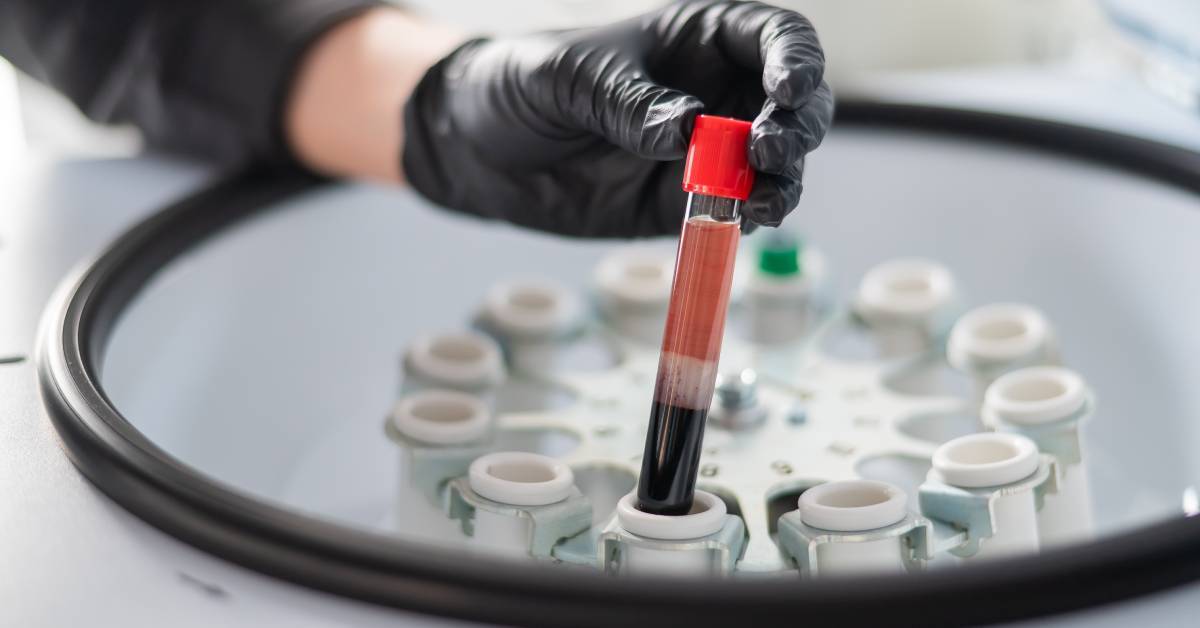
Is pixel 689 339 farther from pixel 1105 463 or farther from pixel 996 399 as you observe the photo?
pixel 1105 463

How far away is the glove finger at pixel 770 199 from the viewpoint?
1.48 feet

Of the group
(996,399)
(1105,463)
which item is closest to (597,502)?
(996,399)

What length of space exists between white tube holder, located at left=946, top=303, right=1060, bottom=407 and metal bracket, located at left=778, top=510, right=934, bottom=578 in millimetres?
199

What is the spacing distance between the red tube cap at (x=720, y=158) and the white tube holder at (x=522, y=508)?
0.47 feet

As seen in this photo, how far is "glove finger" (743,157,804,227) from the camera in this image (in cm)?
45

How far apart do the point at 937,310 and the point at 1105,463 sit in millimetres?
134

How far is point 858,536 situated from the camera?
48 cm

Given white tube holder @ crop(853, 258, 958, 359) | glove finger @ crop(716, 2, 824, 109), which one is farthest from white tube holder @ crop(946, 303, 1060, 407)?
glove finger @ crop(716, 2, 824, 109)

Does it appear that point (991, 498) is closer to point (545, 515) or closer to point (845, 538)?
point (845, 538)

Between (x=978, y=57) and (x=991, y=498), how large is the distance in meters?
0.75

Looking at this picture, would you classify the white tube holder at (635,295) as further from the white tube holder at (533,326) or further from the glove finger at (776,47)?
the glove finger at (776,47)

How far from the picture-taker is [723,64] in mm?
582

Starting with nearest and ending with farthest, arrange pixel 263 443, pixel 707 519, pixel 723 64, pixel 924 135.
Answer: pixel 707 519 → pixel 723 64 → pixel 263 443 → pixel 924 135

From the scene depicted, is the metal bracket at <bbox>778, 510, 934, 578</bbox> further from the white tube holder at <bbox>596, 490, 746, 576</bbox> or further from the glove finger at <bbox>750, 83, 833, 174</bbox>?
the glove finger at <bbox>750, 83, 833, 174</bbox>
